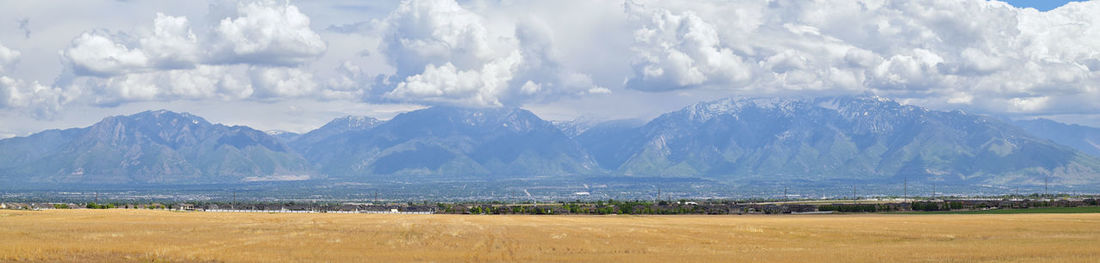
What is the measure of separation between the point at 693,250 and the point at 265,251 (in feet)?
78.7

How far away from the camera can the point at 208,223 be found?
84.6m

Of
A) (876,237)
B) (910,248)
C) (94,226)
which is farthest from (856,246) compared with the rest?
(94,226)

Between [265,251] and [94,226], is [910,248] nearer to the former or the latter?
[265,251]

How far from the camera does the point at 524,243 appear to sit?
63844 mm

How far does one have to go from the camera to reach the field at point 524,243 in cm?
5203

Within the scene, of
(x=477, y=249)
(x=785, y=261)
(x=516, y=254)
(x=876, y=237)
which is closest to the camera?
(x=785, y=261)

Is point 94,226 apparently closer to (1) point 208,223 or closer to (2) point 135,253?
(1) point 208,223

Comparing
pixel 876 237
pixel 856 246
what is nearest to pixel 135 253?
pixel 856 246

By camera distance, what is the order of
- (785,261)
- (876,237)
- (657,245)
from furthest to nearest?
(876,237)
(657,245)
(785,261)

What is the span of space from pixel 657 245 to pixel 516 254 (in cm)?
1176

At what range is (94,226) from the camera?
249 feet

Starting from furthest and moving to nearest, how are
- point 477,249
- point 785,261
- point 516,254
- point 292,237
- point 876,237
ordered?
point 876,237, point 292,237, point 477,249, point 516,254, point 785,261

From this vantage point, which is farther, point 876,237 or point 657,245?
point 876,237

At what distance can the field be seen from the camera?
5203 centimetres
